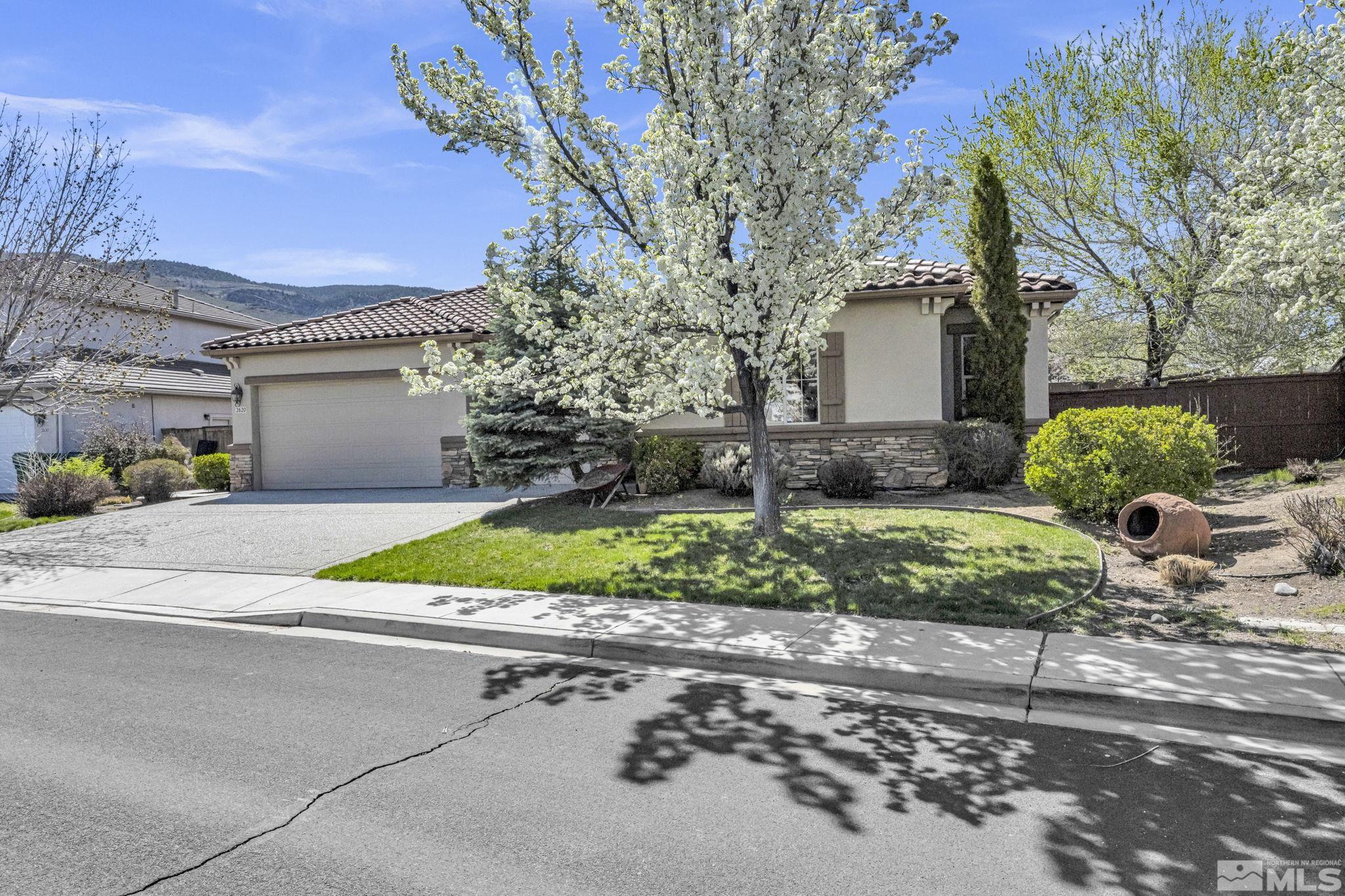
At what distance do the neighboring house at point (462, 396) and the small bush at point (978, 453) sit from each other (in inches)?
14.8

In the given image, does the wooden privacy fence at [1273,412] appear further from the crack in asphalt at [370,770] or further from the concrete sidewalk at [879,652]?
the crack in asphalt at [370,770]

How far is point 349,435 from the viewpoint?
17984mm

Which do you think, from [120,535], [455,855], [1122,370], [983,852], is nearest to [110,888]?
[455,855]

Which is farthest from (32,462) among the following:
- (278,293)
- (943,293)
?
(278,293)

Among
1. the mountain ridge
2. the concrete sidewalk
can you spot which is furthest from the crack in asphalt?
the mountain ridge

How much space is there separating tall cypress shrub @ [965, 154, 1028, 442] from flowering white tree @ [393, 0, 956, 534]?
19.1ft

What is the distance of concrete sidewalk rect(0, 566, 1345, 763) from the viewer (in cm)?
480

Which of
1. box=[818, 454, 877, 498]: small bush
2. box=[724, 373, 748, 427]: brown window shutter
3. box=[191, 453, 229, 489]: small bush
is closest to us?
box=[818, 454, 877, 498]: small bush

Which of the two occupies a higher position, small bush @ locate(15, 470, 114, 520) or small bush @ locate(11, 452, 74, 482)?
small bush @ locate(11, 452, 74, 482)

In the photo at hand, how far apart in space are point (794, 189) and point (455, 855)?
6.82 m

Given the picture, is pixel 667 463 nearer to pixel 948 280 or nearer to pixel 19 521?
pixel 948 280

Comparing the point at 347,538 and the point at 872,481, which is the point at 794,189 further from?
the point at 347,538

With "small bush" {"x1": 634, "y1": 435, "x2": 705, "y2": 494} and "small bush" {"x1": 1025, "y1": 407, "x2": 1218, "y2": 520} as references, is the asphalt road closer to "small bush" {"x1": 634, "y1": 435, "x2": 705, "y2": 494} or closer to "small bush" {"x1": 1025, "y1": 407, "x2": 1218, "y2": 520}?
"small bush" {"x1": 1025, "y1": 407, "x2": 1218, "y2": 520}

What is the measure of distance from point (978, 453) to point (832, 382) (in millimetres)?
3047
